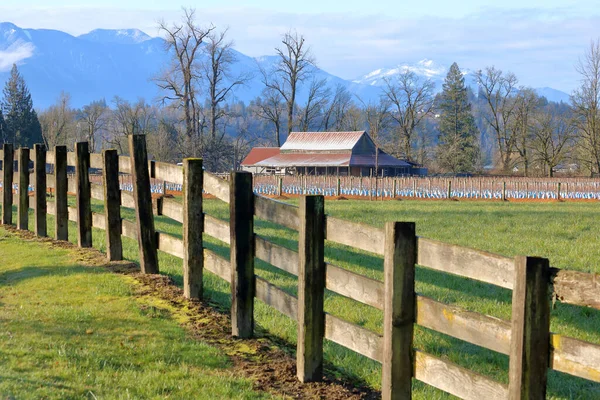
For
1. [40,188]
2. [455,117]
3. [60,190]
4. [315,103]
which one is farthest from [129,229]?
[455,117]

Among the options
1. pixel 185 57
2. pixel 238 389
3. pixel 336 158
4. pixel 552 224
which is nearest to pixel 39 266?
pixel 238 389

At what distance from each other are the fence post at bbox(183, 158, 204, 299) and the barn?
55.2 metres

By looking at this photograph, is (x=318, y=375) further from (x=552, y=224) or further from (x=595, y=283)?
(x=552, y=224)

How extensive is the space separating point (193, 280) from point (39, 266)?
2.98 m

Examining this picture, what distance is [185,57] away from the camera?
69500 mm

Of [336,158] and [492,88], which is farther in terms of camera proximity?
[492,88]

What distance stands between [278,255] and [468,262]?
87.6 inches

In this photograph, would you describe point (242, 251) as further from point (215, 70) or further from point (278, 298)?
point (215, 70)

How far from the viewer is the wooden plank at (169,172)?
25.4 feet

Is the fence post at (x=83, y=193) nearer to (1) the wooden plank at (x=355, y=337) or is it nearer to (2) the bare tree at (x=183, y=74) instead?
(1) the wooden plank at (x=355, y=337)

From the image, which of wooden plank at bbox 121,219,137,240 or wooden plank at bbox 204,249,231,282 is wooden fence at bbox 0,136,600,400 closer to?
wooden plank at bbox 204,249,231,282

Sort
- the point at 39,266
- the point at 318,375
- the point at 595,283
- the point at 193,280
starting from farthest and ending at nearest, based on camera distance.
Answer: the point at 39,266 → the point at 193,280 → the point at 318,375 → the point at 595,283

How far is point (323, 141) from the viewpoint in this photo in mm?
69188

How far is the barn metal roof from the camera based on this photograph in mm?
67375
